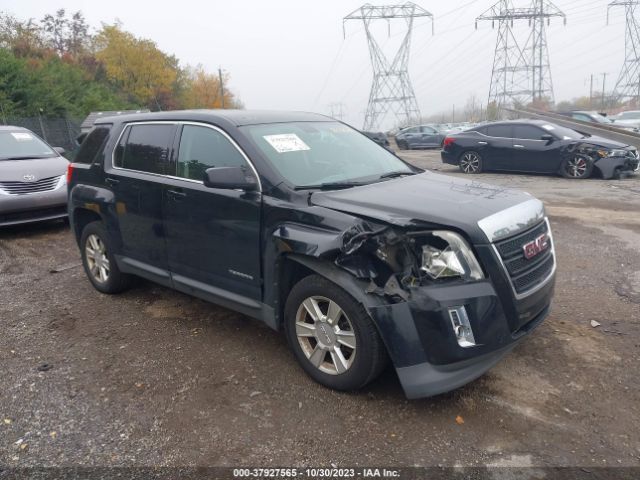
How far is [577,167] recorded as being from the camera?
488 inches

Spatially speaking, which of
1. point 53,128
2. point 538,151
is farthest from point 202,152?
point 53,128

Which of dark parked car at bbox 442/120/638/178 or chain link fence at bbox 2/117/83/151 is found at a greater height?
chain link fence at bbox 2/117/83/151

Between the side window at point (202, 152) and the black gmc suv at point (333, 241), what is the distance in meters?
0.01

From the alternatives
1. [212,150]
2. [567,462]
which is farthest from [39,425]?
[567,462]

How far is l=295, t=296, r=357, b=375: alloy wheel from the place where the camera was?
10.2ft

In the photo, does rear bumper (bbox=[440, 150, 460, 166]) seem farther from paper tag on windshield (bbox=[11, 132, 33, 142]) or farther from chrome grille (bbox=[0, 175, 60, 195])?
paper tag on windshield (bbox=[11, 132, 33, 142])

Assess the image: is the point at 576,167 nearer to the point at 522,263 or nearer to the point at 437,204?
the point at 522,263

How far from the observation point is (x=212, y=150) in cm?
389

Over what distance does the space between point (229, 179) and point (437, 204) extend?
1.39 m

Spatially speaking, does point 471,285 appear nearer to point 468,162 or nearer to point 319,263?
point 319,263

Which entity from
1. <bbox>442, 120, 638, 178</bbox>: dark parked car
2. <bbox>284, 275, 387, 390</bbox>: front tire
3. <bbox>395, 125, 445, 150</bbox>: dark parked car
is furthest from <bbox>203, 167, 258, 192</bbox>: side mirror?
<bbox>395, 125, 445, 150</bbox>: dark parked car

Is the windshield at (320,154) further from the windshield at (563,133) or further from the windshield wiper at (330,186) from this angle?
the windshield at (563,133)

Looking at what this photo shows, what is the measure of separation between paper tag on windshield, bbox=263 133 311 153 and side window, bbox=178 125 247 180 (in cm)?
27

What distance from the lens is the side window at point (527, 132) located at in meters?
12.8
